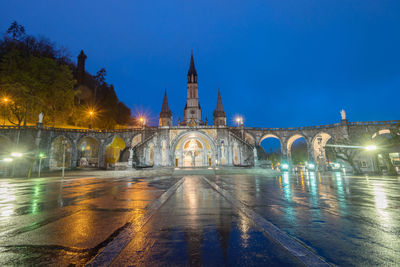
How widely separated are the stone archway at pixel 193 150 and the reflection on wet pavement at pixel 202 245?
26940mm

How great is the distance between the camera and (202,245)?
8.24ft

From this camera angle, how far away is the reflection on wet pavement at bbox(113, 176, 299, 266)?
6.82 ft

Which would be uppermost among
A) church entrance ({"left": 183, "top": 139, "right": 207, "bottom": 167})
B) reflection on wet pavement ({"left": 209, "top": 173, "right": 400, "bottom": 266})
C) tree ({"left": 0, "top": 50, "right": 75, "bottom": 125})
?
tree ({"left": 0, "top": 50, "right": 75, "bottom": 125})

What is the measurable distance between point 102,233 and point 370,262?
394 centimetres

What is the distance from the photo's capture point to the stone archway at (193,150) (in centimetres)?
3184

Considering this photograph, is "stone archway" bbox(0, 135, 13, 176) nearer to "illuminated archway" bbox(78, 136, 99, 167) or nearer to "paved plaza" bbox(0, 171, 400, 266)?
"illuminated archway" bbox(78, 136, 99, 167)

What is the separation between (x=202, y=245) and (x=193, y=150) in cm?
3207

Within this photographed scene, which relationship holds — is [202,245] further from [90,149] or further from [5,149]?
[90,149]

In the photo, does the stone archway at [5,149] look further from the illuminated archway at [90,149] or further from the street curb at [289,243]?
the street curb at [289,243]

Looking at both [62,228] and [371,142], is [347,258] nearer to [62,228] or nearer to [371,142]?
[62,228]

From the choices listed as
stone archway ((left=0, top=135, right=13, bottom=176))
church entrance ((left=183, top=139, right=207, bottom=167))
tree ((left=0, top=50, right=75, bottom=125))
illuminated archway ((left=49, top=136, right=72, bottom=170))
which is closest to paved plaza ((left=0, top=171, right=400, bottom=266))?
church entrance ((left=183, top=139, right=207, bottom=167))

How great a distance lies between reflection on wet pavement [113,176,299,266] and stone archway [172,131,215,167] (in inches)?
1061

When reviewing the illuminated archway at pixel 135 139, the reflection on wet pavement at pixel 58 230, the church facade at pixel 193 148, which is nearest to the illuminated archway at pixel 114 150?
the illuminated archway at pixel 135 139

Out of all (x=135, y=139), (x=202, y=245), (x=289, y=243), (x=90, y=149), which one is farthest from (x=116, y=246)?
(x=90, y=149)
